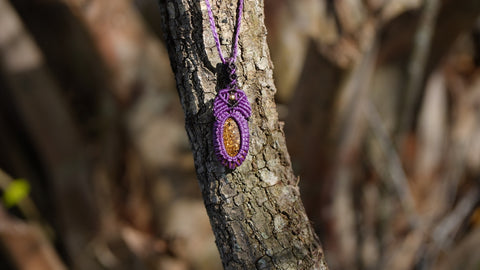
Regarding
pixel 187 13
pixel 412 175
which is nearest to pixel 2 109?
pixel 187 13

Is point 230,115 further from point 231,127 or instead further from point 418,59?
point 418,59

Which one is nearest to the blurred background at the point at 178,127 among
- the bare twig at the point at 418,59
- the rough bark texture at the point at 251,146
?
the bare twig at the point at 418,59

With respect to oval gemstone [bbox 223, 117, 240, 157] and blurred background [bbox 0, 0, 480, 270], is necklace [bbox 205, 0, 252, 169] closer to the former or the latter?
oval gemstone [bbox 223, 117, 240, 157]

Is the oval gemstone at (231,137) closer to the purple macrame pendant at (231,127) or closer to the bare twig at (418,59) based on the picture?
the purple macrame pendant at (231,127)

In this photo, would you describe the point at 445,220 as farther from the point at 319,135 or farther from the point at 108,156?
the point at 108,156

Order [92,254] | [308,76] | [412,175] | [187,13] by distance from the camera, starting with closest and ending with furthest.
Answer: [187,13] < [308,76] < [92,254] < [412,175]

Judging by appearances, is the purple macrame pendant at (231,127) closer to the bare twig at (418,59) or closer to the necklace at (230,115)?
the necklace at (230,115)

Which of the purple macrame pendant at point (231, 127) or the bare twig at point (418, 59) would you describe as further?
the bare twig at point (418, 59)

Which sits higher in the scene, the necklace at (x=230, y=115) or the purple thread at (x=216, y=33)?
the purple thread at (x=216, y=33)
